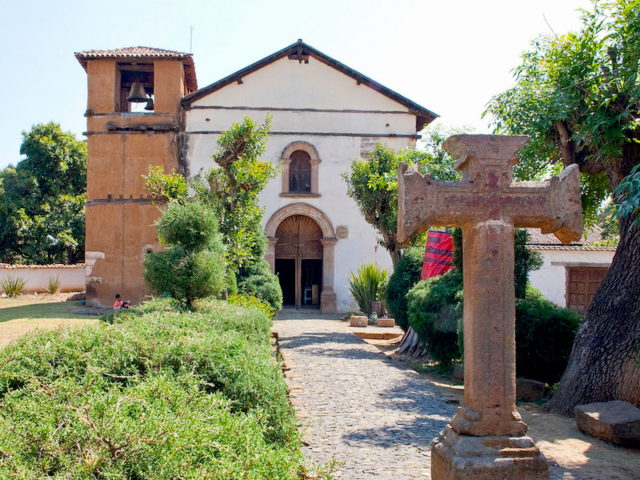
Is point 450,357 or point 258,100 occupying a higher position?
point 258,100

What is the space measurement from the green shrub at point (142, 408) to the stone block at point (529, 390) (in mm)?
3644

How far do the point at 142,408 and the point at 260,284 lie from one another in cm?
1165

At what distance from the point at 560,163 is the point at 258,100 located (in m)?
13.0

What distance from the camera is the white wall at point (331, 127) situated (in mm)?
19234

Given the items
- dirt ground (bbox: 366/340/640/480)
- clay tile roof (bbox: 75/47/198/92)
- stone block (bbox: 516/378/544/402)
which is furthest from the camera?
clay tile roof (bbox: 75/47/198/92)

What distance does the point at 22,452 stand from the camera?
8.61 ft

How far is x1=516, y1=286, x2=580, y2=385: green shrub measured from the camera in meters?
7.32

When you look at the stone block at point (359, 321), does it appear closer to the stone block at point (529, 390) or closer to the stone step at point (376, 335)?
the stone step at point (376, 335)

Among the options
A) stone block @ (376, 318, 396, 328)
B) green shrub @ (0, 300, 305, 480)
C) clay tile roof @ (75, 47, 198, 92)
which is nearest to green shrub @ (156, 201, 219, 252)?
green shrub @ (0, 300, 305, 480)

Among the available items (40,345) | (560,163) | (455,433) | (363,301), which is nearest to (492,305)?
(455,433)

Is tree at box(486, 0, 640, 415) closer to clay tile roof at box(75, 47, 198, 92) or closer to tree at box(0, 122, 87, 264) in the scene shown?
clay tile roof at box(75, 47, 198, 92)

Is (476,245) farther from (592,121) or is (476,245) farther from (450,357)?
(450,357)

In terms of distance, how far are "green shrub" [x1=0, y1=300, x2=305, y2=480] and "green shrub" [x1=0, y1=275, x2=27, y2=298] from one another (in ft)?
62.9

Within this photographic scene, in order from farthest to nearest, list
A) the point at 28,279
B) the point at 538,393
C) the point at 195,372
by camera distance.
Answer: the point at 28,279, the point at 538,393, the point at 195,372
